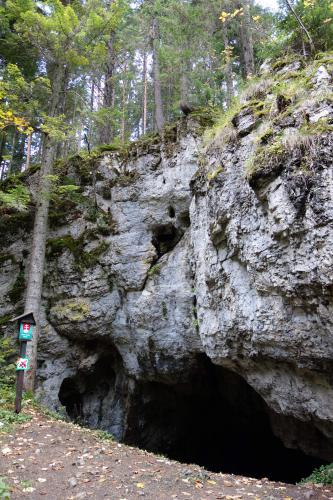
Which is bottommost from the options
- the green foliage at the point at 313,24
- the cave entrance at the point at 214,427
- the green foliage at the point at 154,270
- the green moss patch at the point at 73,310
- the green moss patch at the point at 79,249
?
the cave entrance at the point at 214,427

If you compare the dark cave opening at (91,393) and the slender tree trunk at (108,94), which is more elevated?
the slender tree trunk at (108,94)

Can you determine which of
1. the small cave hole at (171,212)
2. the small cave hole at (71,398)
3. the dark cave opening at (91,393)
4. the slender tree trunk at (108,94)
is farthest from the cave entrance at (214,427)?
the slender tree trunk at (108,94)

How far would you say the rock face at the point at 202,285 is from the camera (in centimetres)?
566

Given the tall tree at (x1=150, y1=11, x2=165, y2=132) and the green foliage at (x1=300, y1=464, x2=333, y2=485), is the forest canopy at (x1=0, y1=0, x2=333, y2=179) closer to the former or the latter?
the tall tree at (x1=150, y1=11, x2=165, y2=132)

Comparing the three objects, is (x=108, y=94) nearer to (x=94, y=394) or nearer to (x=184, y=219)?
(x=184, y=219)

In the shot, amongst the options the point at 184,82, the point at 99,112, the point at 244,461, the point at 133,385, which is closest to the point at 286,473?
the point at 244,461

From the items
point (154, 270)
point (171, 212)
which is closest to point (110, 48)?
point (171, 212)

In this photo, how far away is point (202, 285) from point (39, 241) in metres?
4.68

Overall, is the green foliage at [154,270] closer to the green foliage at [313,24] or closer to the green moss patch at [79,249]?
the green moss patch at [79,249]

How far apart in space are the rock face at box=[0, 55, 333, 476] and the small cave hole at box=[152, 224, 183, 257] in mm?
39

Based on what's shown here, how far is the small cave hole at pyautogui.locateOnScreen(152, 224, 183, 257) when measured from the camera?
10922 millimetres

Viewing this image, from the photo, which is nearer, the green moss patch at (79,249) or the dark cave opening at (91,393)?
the green moss patch at (79,249)

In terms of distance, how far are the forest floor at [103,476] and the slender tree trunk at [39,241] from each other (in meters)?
2.77

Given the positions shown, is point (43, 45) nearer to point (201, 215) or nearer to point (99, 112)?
point (99, 112)
